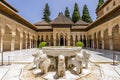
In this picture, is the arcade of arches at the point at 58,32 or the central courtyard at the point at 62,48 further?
the arcade of arches at the point at 58,32

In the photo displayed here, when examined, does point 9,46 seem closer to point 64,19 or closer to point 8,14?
point 8,14

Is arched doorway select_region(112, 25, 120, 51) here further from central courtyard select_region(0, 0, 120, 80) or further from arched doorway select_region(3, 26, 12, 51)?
arched doorway select_region(3, 26, 12, 51)

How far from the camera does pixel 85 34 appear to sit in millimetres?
35406

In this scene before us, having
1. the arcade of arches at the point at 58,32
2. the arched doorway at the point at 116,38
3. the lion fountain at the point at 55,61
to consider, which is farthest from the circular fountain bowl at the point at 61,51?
the arched doorway at the point at 116,38

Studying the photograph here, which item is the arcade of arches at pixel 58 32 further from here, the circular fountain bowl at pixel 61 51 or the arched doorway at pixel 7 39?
the circular fountain bowl at pixel 61 51

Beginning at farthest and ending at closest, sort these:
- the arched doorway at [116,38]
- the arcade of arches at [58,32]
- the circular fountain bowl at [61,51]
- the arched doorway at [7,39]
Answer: the arched doorway at [7,39] < the arched doorway at [116,38] < the arcade of arches at [58,32] < the circular fountain bowl at [61,51]

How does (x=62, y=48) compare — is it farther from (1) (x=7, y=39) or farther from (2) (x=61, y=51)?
(1) (x=7, y=39)

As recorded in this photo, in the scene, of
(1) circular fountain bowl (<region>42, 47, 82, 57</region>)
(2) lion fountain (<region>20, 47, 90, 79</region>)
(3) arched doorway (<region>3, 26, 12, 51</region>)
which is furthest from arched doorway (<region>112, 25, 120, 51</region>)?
(3) arched doorway (<region>3, 26, 12, 51</region>)

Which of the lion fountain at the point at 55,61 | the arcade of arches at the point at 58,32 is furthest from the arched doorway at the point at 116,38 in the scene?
the lion fountain at the point at 55,61

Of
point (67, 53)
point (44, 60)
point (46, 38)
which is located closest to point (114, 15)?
point (67, 53)

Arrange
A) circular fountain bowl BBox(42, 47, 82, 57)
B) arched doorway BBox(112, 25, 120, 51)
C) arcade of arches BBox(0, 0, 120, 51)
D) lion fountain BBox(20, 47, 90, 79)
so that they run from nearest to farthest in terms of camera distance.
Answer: lion fountain BBox(20, 47, 90, 79) < circular fountain bowl BBox(42, 47, 82, 57) < arcade of arches BBox(0, 0, 120, 51) < arched doorway BBox(112, 25, 120, 51)

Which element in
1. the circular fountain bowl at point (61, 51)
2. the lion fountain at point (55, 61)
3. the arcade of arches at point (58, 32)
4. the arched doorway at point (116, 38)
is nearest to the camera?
the lion fountain at point (55, 61)

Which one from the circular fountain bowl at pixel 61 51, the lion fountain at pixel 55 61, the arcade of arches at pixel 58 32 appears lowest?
the lion fountain at pixel 55 61

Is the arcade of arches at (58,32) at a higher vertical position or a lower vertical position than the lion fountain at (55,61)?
higher
